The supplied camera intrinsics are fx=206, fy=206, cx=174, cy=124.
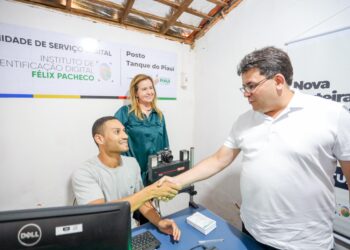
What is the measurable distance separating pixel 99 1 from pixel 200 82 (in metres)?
1.44

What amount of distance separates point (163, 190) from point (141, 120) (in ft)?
2.94

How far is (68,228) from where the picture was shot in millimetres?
525

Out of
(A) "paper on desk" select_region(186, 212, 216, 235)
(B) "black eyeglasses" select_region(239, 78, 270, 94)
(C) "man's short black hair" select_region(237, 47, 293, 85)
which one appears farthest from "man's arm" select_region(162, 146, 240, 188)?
(C) "man's short black hair" select_region(237, 47, 293, 85)

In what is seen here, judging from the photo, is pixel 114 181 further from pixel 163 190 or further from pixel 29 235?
pixel 29 235

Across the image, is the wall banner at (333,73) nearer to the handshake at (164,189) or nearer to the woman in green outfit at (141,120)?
the handshake at (164,189)

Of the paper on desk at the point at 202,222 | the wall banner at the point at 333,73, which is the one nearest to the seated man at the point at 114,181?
the paper on desk at the point at 202,222

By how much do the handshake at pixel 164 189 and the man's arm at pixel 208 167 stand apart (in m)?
0.04

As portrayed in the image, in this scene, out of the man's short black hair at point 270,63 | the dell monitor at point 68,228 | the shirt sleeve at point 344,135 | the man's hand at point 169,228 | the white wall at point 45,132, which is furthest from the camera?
the white wall at point 45,132

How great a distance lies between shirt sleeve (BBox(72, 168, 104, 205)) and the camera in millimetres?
1241

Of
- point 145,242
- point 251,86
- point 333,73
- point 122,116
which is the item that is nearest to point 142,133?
point 122,116

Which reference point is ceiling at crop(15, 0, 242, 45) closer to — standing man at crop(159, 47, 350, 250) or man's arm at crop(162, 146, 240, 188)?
standing man at crop(159, 47, 350, 250)

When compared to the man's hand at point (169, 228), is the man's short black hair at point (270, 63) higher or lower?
higher

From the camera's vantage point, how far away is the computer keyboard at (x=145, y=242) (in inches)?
43.1

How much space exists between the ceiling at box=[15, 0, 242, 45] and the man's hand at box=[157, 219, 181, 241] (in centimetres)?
186
